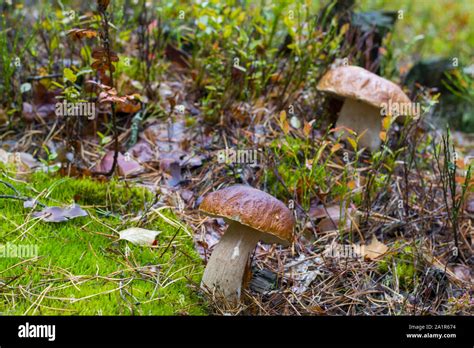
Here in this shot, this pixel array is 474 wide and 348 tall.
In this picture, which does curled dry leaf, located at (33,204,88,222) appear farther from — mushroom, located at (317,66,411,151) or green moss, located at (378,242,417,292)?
mushroom, located at (317,66,411,151)

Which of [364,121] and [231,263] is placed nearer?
[231,263]

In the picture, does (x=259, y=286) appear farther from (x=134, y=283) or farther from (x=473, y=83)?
(x=473, y=83)

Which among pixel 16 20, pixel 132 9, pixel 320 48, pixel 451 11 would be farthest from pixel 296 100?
pixel 451 11

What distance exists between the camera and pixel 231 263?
238 centimetres

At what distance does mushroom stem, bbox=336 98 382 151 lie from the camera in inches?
149

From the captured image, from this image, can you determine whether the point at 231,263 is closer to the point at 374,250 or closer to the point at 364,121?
the point at 374,250

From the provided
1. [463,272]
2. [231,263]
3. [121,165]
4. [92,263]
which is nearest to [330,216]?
[463,272]

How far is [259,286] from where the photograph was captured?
2.54 m

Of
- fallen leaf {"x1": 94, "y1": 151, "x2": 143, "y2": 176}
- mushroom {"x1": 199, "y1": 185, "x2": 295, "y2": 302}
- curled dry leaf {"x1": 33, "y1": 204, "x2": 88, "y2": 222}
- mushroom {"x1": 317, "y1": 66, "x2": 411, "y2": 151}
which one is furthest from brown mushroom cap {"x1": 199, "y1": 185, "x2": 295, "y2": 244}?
mushroom {"x1": 317, "y1": 66, "x2": 411, "y2": 151}

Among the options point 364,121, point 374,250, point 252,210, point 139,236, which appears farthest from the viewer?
point 364,121

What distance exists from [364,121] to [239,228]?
1.79 metres

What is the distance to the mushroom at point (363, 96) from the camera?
11.6 feet

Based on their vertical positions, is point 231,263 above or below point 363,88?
below
